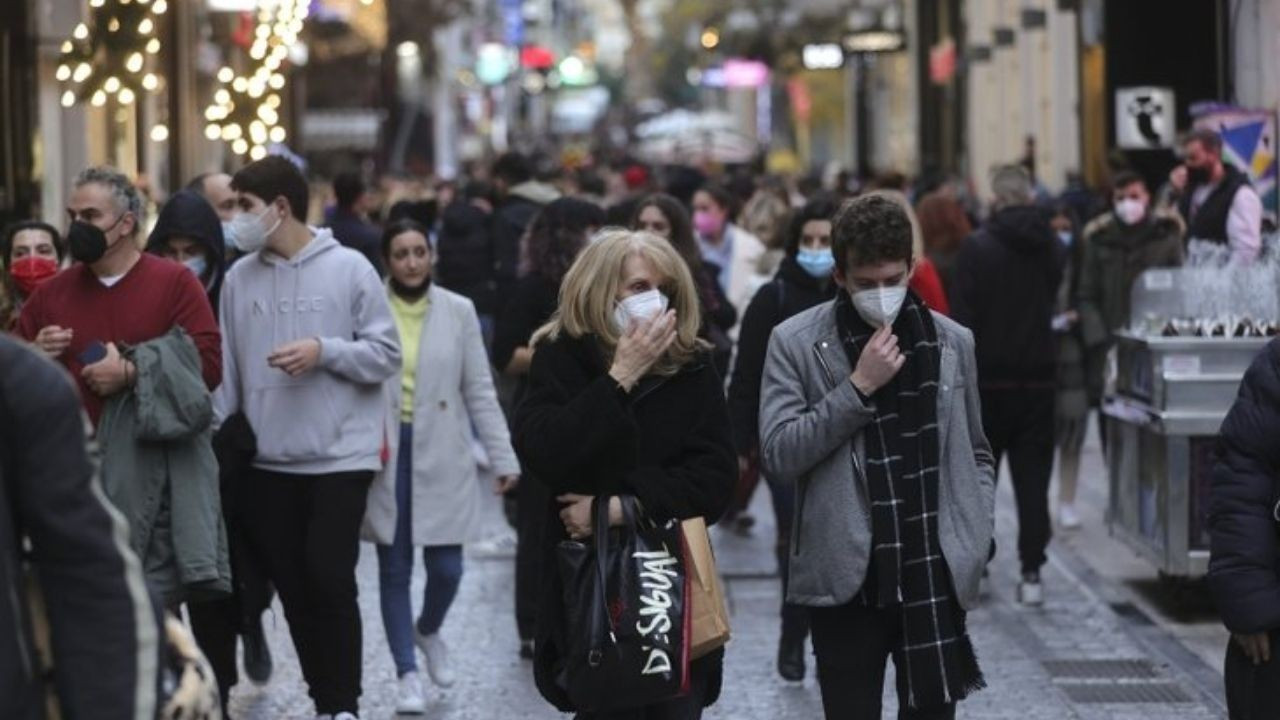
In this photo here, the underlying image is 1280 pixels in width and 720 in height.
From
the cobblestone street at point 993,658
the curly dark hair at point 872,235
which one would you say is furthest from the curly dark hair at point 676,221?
the curly dark hair at point 872,235

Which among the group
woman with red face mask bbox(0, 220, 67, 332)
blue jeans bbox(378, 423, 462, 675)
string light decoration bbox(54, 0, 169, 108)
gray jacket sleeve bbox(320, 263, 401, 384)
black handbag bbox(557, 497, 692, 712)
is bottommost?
blue jeans bbox(378, 423, 462, 675)

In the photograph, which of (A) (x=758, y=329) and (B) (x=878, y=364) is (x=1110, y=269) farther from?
(B) (x=878, y=364)

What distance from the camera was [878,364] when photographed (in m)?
6.37

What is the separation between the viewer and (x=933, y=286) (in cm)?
1086

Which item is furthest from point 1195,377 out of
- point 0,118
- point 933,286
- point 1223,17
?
point 0,118

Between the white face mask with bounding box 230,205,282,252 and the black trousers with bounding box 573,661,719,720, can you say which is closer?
the black trousers with bounding box 573,661,719,720

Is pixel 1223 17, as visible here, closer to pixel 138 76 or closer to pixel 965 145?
pixel 138 76

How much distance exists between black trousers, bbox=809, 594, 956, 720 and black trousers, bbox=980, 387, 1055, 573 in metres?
5.26

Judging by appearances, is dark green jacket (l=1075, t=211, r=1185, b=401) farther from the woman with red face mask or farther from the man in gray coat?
the man in gray coat

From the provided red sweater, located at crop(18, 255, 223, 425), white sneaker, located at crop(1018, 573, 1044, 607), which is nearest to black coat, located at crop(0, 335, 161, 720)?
red sweater, located at crop(18, 255, 223, 425)

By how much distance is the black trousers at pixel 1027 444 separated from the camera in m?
11.8

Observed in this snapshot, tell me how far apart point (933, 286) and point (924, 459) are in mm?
4473

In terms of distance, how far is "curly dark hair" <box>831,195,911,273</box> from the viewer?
6496 mm

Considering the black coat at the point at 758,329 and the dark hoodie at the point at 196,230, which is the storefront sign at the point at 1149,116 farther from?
the dark hoodie at the point at 196,230
